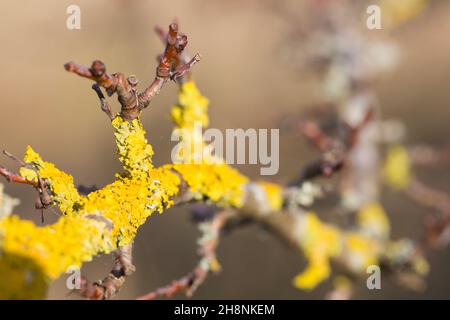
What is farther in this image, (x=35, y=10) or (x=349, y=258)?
(x=35, y=10)

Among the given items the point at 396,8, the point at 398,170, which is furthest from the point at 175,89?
the point at 398,170

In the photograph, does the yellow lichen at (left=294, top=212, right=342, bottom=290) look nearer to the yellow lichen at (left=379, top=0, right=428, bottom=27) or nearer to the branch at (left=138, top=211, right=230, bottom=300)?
the branch at (left=138, top=211, right=230, bottom=300)

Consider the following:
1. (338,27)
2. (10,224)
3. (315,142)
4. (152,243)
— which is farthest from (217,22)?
(10,224)

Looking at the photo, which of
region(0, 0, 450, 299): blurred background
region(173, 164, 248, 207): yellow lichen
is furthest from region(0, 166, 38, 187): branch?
region(0, 0, 450, 299): blurred background

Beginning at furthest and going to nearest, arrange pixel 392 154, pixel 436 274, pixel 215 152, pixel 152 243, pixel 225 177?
pixel 152 243 → pixel 436 274 → pixel 392 154 → pixel 215 152 → pixel 225 177

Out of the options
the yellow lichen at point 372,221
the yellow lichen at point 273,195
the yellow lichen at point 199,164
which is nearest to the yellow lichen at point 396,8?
the yellow lichen at point 372,221

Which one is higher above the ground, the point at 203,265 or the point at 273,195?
the point at 273,195

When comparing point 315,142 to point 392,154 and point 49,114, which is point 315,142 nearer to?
point 392,154

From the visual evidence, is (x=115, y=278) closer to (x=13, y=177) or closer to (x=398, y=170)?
(x=13, y=177)
